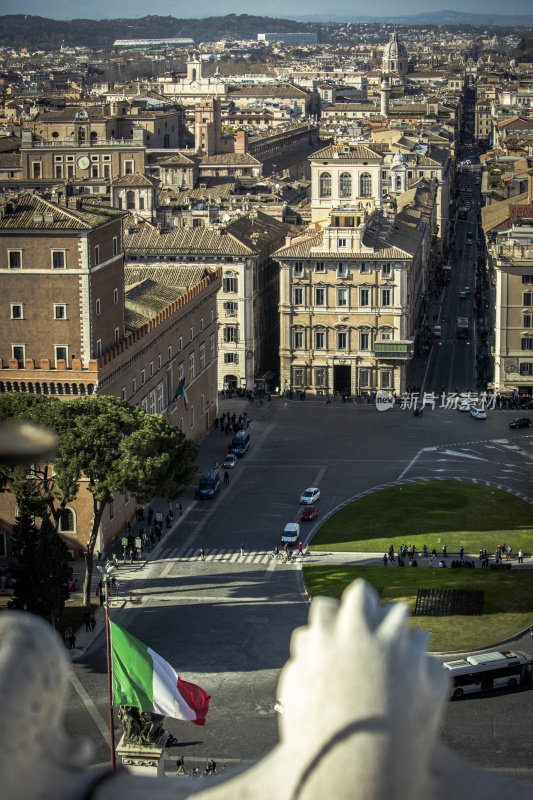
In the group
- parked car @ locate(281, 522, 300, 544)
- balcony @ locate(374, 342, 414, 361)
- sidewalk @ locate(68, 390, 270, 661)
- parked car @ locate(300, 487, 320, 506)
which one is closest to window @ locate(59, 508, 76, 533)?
sidewalk @ locate(68, 390, 270, 661)

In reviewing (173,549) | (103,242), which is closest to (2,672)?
(173,549)

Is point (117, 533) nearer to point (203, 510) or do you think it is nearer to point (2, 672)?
point (203, 510)

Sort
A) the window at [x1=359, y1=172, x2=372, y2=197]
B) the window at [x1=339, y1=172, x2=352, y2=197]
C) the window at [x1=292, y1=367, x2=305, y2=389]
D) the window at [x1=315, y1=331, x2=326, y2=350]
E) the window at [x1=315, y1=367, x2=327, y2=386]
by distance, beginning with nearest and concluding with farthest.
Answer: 1. the window at [x1=315, y1=331, x2=326, y2=350]
2. the window at [x1=315, y1=367, x2=327, y2=386]
3. the window at [x1=292, y1=367, x2=305, y2=389]
4. the window at [x1=359, y1=172, x2=372, y2=197]
5. the window at [x1=339, y1=172, x2=352, y2=197]

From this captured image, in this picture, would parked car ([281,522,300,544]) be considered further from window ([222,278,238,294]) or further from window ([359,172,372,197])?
window ([359,172,372,197])

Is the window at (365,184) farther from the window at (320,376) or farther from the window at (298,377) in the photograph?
the window at (320,376)

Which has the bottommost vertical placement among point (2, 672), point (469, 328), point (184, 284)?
point (469, 328)

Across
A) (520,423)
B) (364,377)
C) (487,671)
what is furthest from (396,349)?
(487,671)
